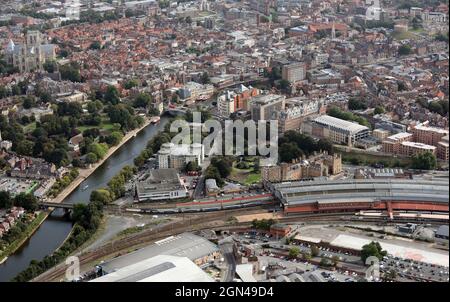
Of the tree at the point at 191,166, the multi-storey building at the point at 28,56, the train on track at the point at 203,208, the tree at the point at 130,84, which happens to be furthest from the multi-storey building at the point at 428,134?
the multi-storey building at the point at 28,56

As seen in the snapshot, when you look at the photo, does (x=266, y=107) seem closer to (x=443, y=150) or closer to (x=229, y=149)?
(x=229, y=149)

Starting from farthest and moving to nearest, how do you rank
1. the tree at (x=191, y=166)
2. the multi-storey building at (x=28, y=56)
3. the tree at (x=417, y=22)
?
the tree at (x=417, y=22) < the multi-storey building at (x=28, y=56) < the tree at (x=191, y=166)

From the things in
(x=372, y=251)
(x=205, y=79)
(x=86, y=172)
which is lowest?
(x=86, y=172)

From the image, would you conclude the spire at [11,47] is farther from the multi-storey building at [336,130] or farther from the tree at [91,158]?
the multi-storey building at [336,130]

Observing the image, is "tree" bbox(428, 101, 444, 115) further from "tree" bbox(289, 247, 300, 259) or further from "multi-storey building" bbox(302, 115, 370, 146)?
"tree" bbox(289, 247, 300, 259)

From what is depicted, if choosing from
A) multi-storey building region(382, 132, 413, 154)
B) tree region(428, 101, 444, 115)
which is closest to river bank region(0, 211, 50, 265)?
multi-storey building region(382, 132, 413, 154)

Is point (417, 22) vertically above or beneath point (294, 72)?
above

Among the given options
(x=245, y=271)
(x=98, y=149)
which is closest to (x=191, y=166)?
(x=98, y=149)
